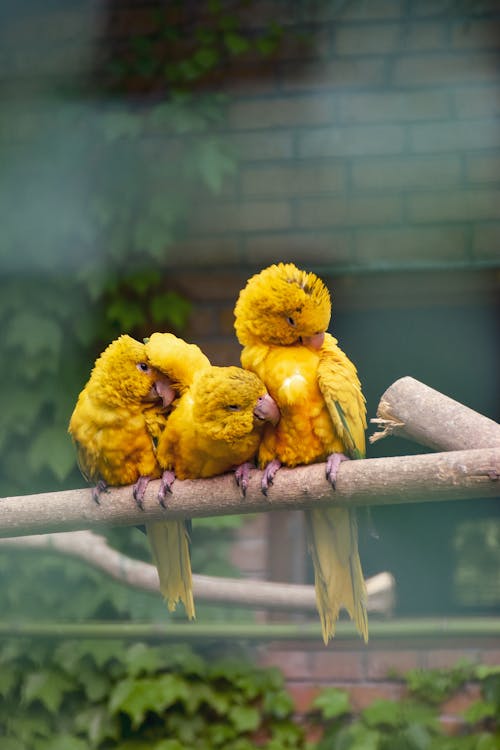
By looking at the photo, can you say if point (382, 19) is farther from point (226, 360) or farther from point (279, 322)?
point (279, 322)

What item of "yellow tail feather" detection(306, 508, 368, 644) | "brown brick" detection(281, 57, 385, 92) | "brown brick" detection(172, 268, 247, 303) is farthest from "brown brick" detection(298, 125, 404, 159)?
"yellow tail feather" detection(306, 508, 368, 644)

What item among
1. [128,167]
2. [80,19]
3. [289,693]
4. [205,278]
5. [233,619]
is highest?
[80,19]

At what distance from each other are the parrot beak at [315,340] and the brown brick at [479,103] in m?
1.46

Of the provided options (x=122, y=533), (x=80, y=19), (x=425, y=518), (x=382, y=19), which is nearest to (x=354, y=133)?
(x=382, y=19)

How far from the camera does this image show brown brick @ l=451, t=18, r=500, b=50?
2.73 m

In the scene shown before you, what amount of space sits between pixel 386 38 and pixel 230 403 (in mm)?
1687

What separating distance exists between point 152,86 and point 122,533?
1232mm

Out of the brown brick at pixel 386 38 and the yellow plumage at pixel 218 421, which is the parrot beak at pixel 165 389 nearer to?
the yellow plumage at pixel 218 421

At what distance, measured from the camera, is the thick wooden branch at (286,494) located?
1.24 metres

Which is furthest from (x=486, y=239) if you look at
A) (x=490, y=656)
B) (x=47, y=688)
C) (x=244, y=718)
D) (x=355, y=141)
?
(x=47, y=688)

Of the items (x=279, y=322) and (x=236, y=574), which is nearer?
(x=279, y=322)

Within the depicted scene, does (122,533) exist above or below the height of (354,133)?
below

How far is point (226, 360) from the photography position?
9.05 feet

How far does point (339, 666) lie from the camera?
106 inches
